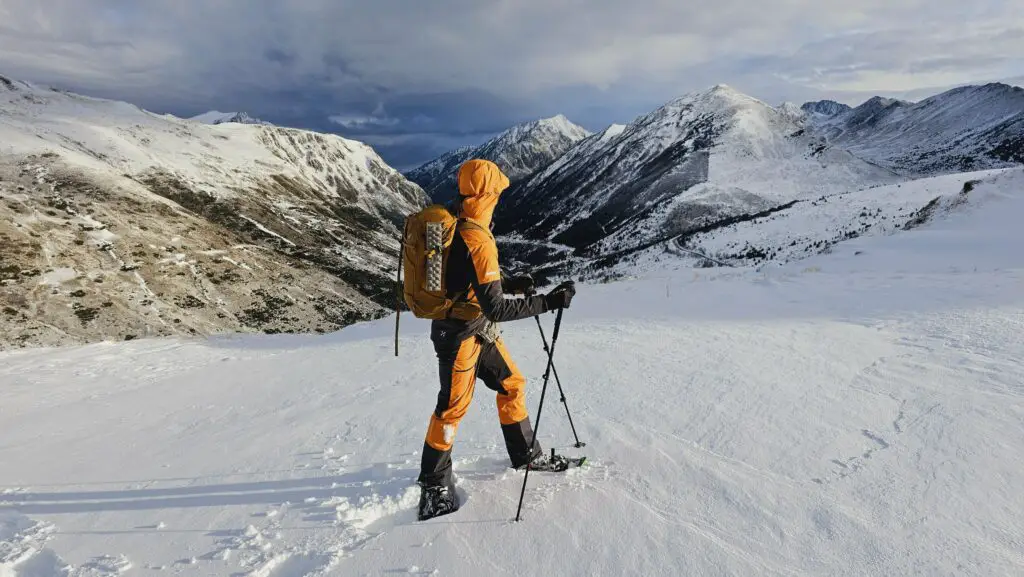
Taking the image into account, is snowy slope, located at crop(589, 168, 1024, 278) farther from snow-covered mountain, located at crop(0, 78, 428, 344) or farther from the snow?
the snow

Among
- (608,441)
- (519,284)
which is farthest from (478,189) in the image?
(608,441)

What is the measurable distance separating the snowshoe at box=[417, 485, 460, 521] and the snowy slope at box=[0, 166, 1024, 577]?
0.15 meters

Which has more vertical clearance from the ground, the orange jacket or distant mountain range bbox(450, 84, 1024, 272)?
distant mountain range bbox(450, 84, 1024, 272)

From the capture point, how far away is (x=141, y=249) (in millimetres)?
49000

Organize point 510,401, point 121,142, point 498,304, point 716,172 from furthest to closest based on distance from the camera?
1. point 716,172
2. point 121,142
3. point 510,401
4. point 498,304

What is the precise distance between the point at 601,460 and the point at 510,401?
3.61 ft

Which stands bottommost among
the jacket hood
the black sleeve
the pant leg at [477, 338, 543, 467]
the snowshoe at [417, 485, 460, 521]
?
the snowshoe at [417, 485, 460, 521]

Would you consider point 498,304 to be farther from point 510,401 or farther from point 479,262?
point 510,401

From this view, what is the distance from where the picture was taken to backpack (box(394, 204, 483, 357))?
4.27m

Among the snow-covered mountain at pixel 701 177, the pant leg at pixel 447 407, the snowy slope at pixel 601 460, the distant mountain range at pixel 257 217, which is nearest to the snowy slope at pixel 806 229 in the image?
the distant mountain range at pixel 257 217

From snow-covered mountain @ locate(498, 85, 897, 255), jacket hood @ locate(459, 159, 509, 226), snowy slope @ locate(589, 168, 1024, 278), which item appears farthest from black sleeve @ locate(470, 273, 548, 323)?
snow-covered mountain @ locate(498, 85, 897, 255)

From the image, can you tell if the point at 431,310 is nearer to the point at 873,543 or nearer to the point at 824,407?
the point at 873,543

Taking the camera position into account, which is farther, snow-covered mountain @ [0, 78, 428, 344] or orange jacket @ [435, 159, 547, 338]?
snow-covered mountain @ [0, 78, 428, 344]

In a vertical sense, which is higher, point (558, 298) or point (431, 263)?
point (431, 263)
